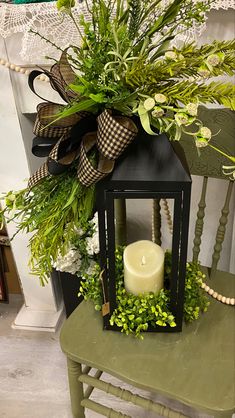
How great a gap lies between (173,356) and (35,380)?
675 mm

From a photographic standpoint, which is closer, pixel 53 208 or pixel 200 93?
pixel 200 93

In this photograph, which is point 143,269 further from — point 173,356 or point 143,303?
point 173,356

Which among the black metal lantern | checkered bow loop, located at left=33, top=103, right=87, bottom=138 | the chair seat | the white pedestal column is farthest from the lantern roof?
the white pedestal column

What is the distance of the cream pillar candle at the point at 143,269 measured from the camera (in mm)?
800

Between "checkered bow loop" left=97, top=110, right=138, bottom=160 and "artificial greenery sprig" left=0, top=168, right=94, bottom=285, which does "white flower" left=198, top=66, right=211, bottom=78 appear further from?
"artificial greenery sprig" left=0, top=168, right=94, bottom=285

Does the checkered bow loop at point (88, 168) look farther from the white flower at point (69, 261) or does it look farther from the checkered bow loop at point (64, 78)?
the white flower at point (69, 261)

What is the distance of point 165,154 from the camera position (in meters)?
0.65

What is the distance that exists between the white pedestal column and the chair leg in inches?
16.8

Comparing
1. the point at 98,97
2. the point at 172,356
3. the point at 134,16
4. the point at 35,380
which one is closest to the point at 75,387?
the point at 172,356

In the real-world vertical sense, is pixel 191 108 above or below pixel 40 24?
below

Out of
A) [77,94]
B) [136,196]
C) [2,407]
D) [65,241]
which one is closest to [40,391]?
[2,407]

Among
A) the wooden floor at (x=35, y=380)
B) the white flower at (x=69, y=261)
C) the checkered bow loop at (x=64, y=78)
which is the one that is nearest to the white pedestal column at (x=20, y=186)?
the wooden floor at (x=35, y=380)

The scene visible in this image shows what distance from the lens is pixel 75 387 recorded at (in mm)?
930

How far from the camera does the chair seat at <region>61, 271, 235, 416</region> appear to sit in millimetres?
750
